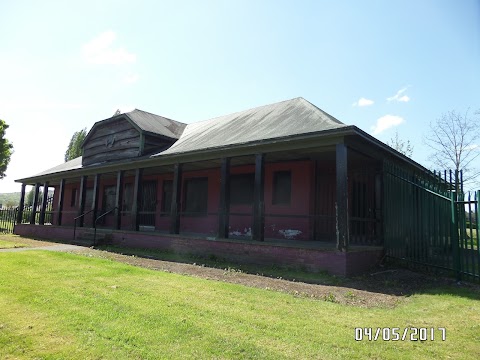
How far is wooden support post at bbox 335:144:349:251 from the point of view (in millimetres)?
7766

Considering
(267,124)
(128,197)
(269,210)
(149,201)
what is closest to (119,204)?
(149,201)

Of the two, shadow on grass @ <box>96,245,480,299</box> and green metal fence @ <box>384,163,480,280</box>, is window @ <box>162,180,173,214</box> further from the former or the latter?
green metal fence @ <box>384,163,480,280</box>

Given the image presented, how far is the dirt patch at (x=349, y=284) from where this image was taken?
580 cm

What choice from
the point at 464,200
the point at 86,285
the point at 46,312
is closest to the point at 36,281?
the point at 86,285

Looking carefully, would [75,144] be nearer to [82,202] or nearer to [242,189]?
[82,202]

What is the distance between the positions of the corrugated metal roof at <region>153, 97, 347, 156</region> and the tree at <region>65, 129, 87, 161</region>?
111ft

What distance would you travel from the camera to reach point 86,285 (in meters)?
6.08

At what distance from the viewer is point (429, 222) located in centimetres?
834

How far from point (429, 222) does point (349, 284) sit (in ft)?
9.69

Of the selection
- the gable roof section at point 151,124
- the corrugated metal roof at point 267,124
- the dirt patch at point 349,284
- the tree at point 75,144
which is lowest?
the dirt patch at point 349,284

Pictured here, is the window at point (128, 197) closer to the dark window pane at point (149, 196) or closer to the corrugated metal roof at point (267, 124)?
the dark window pane at point (149, 196)

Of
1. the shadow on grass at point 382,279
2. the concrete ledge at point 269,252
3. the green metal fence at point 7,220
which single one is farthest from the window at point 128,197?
the shadow on grass at point 382,279

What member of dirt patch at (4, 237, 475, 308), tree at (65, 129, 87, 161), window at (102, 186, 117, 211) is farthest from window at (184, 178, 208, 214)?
tree at (65, 129, 87, 161)

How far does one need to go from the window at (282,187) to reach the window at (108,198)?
36.1 ft
